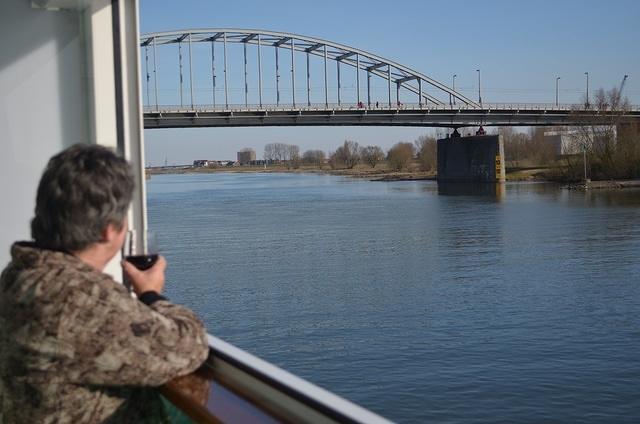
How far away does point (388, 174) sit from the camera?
77.8 meters

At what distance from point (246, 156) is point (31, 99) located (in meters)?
128

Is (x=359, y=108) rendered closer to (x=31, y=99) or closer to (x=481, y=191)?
(x=481, y=191)

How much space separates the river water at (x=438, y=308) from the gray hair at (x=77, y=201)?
255 inches

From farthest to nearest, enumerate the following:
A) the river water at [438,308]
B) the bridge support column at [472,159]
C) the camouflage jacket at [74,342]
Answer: the bridge support column at [472,159]
the river water at [438,308]
the camouflage jacket at [74,342]

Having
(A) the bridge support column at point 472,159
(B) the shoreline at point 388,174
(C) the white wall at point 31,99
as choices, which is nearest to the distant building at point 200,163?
(B) the shoreline at point 388,174

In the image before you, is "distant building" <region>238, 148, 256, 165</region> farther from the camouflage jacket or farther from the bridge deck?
the camouflage jacket

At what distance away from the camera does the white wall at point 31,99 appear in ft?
9.12

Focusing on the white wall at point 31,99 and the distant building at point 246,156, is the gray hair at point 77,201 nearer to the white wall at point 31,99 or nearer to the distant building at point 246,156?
the white wall at point 31,99

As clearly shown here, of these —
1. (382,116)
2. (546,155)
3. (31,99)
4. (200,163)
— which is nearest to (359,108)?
(382,116)

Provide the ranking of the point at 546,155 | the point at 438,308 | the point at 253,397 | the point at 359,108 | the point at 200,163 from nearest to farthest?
1. the point at 253,397
2. the point at 438,308
3. the point at 359,108
4. the point at 546,155
5. the point at 200,163

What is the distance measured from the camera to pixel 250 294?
43.5 feet

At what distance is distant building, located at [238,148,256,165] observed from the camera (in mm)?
130000

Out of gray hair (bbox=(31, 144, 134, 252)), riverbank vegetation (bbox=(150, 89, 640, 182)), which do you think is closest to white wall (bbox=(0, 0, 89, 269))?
gray hair (bbox=(31, 144, 134, 252))

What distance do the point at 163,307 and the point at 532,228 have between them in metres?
22.3
